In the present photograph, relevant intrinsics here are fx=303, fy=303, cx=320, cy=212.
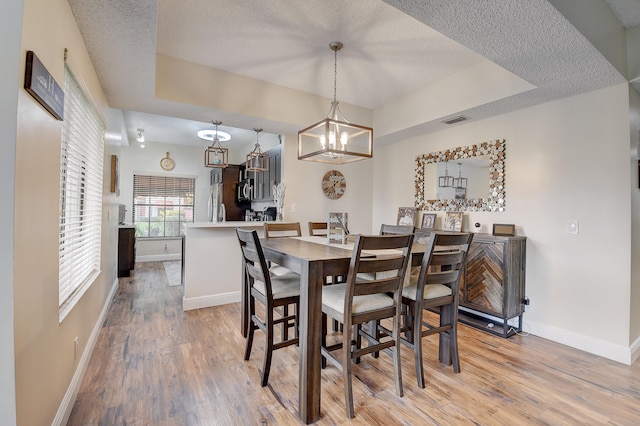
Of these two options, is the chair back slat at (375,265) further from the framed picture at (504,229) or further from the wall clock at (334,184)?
the wall clock at (334,184)

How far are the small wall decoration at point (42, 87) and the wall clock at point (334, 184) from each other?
3.22 m

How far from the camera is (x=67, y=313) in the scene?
68.7 inches

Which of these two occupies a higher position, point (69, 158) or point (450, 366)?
point (69, 158)

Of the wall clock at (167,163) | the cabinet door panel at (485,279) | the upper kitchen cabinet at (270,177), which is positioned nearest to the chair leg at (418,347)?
the cabinet door panel at (485,279)

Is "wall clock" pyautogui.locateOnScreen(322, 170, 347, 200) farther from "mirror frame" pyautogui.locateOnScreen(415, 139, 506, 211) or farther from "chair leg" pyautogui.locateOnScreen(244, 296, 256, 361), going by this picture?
"chair leg" pyautogui.locateOnScreen(244, 296, 256, 361)

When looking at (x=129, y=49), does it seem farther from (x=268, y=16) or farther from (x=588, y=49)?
(x=588, y=49)

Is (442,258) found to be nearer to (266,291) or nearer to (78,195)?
(266,291)

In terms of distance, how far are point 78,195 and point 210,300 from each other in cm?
194

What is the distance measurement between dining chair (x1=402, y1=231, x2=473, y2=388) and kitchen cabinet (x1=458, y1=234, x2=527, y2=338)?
0.87 meters

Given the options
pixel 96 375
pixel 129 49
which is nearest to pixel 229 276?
pixel 96 375

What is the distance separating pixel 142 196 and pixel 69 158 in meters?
5.44

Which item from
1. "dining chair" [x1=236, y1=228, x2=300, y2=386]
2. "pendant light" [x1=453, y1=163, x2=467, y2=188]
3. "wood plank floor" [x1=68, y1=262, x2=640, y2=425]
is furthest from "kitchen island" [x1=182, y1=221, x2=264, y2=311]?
"pendant light" [x1=453, y1=163, x2=467, y2=188]

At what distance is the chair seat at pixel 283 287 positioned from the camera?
216cm

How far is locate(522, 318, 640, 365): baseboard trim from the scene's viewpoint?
8.06ft
